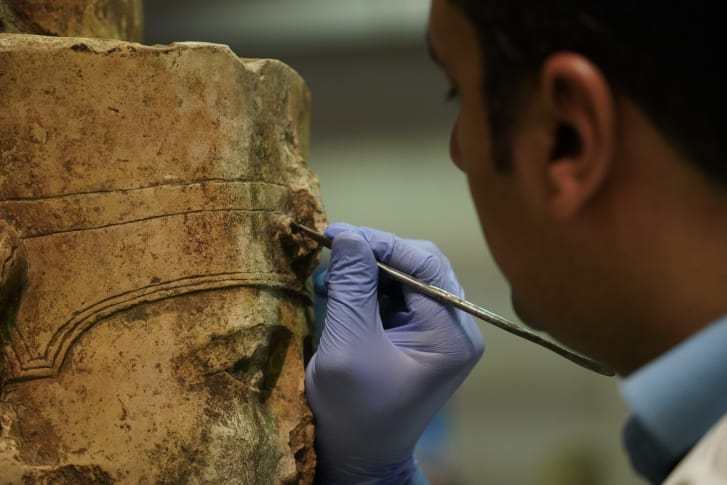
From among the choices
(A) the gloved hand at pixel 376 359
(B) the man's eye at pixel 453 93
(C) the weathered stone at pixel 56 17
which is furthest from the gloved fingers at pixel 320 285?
(B) the man's eye at pixel 453 93

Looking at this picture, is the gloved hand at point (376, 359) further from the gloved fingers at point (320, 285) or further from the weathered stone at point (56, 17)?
the weathered stone at point (56, 17)

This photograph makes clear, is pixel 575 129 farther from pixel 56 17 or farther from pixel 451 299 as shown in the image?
pixel 56 17

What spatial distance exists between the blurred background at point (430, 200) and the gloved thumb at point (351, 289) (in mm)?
1469

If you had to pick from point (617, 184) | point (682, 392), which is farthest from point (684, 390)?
point (617, 184)

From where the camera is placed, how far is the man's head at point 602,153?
741 millimetres

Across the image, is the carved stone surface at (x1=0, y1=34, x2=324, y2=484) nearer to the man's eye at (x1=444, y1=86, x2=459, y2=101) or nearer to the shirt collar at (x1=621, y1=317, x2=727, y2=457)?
the man's eye at (x1=444, y1=86, x2=459, y2=101)

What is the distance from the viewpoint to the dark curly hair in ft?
2.38

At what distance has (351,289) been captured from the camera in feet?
4.92

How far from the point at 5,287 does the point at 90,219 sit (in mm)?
153

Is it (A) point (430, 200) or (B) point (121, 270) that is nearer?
(B) point (121, 270)

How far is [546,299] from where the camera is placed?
0.89 m

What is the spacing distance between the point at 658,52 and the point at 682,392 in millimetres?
278

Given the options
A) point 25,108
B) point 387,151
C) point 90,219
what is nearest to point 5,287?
point 90,219

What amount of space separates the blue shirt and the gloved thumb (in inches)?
28.6
